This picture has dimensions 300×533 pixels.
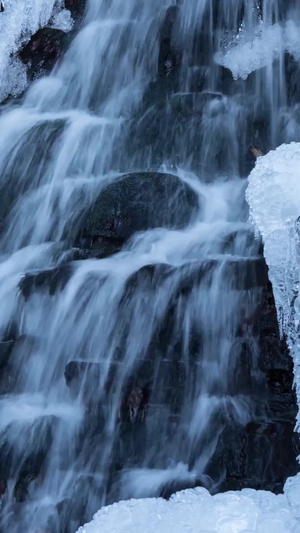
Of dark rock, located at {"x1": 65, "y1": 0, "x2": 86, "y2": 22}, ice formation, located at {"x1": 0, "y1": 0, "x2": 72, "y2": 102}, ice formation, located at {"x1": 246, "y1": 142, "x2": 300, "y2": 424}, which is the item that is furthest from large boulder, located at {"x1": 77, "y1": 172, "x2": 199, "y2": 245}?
dark rock, located at {"x1": 65, "y1": 0, "x2": 86, "y2": 22}

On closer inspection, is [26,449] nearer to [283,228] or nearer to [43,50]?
[283,228]

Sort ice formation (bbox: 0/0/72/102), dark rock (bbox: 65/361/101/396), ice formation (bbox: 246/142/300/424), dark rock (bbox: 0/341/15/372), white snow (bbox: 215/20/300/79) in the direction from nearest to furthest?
ice formation (bbox: 246/142/300/424) < dark rock (bbox: 65/361/101/396) < dark rock (bbox: 0/341/15/372) < white snow (bbox: 215/20/300/79) < ice formation (bbox: 0/0/72/102)

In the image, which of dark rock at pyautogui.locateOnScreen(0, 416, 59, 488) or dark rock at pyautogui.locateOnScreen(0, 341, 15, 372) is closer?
dark rock at pyautogui.locateOnScreen(0, 416, 59, 488)

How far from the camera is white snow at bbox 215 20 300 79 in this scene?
603 centimetres

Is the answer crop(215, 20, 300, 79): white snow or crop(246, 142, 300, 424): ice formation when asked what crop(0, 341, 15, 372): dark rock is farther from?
crop(215, 20, 300, 79): white snow

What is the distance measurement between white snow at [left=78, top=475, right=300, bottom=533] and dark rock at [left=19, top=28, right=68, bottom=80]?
5075mm

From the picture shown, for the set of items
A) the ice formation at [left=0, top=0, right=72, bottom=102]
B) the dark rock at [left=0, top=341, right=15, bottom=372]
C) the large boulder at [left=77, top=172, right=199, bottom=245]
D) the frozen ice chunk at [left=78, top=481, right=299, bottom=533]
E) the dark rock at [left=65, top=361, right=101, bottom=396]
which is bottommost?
the frozen ice chunk at [left=78, top=481, right=299, bottom=533]

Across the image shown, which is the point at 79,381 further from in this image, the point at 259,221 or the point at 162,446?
the point at 259,221

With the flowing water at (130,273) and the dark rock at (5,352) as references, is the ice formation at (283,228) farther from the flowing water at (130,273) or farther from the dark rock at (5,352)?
the dark rock at (5,352)

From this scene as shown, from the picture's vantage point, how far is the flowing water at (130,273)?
3.60 metres

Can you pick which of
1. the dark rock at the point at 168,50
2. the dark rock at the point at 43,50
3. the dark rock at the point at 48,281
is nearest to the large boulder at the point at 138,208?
the dark rock at the point at 48,281

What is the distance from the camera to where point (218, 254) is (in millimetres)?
4371

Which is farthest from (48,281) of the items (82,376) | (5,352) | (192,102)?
(192,102)

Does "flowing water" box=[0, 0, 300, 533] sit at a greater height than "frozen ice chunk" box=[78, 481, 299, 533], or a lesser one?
greater
